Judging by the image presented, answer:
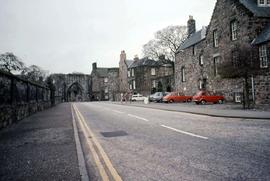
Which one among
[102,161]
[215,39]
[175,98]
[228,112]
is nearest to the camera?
[102,161]

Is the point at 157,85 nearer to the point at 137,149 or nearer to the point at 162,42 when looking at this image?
the point at 162,42

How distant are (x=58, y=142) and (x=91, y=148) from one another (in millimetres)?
1587

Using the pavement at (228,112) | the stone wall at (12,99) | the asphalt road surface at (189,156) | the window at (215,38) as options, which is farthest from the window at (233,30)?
the stone wall at (12,99)

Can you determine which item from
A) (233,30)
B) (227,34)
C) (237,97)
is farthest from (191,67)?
(237,97)

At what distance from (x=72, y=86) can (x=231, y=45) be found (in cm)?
8031

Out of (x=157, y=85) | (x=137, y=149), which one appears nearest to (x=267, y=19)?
(x=137, y=149)

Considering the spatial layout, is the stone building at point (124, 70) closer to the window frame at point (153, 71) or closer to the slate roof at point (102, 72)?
the window frame at point (153, 71)

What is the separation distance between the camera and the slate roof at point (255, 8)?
73.3 feet

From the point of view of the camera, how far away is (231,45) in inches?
981

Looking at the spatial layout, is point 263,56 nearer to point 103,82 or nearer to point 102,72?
point 103,82

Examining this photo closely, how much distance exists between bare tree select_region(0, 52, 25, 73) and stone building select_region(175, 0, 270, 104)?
44.6m

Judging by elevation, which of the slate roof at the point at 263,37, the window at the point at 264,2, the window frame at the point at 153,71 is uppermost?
the window at the point at 264,2

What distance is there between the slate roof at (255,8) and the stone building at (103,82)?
63.4 m

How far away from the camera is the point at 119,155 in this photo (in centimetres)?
562
